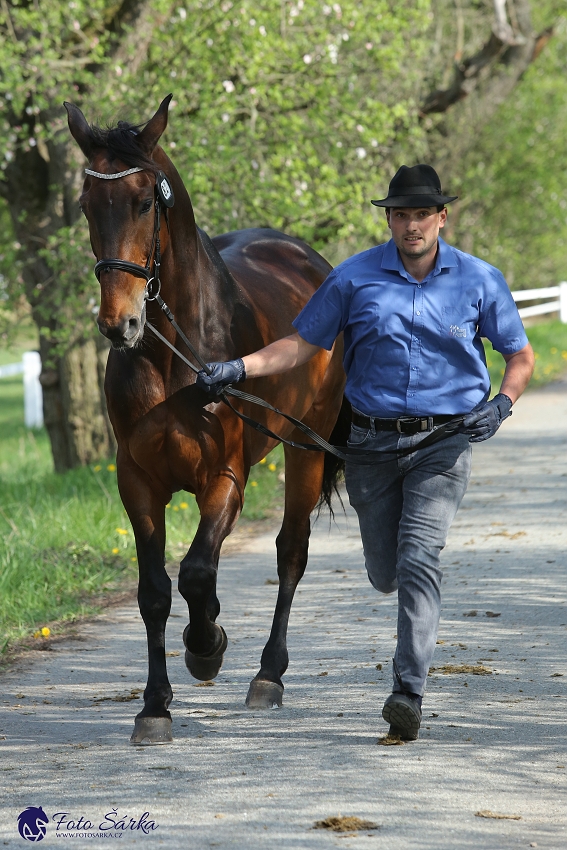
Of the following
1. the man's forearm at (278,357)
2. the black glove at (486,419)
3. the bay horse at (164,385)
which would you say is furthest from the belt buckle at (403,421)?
the bay horse at (164,385)

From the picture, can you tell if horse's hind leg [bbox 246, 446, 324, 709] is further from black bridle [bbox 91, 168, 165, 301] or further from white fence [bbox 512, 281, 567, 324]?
white fence [bbox 512, 281, 567, 324]

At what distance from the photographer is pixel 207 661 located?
4.92 meters

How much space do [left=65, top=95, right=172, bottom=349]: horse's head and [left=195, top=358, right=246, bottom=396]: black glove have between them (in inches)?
14.9

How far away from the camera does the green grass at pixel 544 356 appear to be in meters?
16.7

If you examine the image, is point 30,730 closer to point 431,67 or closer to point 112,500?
point 112,500

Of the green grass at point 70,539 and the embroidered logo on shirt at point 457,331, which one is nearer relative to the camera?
the embroidered logo on shirt at point 457,331

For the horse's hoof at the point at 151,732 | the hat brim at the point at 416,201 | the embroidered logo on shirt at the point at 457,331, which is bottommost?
the horse's hoof at the point at 151,732

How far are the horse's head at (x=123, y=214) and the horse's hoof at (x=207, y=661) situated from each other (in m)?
1.38

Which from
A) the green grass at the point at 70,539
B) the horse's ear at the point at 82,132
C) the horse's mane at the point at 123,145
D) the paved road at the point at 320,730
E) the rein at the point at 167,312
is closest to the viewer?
the paved road at the point at 320,730

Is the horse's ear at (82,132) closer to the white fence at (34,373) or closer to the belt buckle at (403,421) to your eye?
the belt buckle at (403,421)

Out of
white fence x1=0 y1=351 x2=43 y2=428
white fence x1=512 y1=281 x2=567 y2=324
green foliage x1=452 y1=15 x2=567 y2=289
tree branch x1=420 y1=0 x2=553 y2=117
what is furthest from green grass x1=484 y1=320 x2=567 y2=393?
white fence x1=0 y1=351 x2=43 y2=428

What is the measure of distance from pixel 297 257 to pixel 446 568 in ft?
7.24

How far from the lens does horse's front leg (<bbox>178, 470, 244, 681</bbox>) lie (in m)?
4.68

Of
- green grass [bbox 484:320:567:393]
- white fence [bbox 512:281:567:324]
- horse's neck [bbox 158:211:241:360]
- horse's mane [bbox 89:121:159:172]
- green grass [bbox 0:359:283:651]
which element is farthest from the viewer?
white fence [bbox 512:281:567:324]
